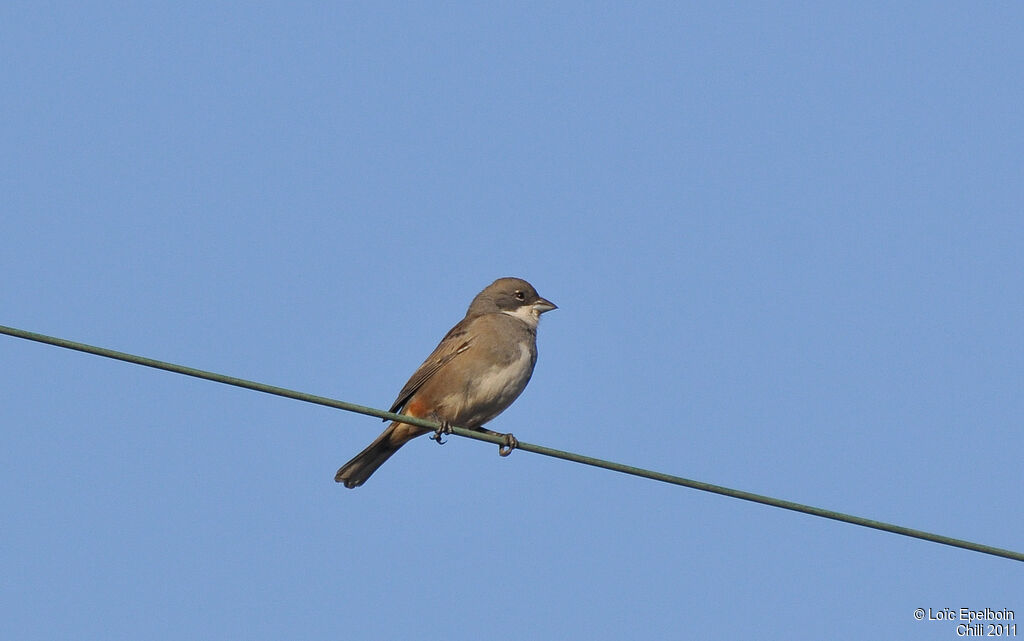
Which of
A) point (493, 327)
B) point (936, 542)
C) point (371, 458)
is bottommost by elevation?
point (936, 542)

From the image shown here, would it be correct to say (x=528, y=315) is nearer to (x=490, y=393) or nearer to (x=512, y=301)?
(x=512, y=301)

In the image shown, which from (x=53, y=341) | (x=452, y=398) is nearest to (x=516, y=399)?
(x=452, y=398)

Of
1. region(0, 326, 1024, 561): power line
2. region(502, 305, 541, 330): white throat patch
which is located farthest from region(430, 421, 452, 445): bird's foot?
region(0, 326, 1024, 561): power line

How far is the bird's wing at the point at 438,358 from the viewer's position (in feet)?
41.3

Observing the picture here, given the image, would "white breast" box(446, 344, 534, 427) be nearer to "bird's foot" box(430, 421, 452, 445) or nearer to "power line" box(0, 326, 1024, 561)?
"bird's foot" box(430, 421, 452, 445)

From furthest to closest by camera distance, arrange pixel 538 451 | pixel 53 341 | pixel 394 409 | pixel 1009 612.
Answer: pixel 394 409 → pixel 1009 612 → pixel 538 451 → pixel 53 341

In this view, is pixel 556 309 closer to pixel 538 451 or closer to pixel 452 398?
pixel 452 398

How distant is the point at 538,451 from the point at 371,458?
4.34 m

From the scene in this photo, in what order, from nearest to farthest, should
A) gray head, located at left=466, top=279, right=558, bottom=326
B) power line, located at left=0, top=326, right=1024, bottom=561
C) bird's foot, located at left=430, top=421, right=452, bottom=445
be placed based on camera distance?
power line, located at left=0, top=326, right=1024, bottom=561
bird's foot, located at left=430, top=421, right=452, bottom=445
gray head, located at left=466, top=279, right=558, bottom=326

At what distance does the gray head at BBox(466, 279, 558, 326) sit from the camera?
44.0 feet

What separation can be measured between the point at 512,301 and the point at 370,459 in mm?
2252

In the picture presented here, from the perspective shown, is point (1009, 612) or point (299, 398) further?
point (1009, 612)

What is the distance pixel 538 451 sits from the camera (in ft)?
28.2

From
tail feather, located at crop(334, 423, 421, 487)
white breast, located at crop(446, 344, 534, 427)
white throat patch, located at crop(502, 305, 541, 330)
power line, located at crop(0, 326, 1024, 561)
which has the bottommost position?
power line, located at crop(0, 326, 1024, 561)
